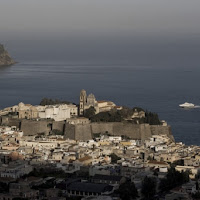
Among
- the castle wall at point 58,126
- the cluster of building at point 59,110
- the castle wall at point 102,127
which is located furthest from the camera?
the cluster of building at point 59,110

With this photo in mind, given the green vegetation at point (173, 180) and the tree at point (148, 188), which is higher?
the green vegetation at point (173, 180)

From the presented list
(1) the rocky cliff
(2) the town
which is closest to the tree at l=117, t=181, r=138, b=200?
(2) the town

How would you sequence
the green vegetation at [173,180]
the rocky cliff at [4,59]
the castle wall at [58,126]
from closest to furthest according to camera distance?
the green vegetation at [173,180] < the castle wall at [58,126] < the rocky cliff at [4,59]

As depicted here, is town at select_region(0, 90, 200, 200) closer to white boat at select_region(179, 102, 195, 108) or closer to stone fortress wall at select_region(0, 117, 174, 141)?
stone fortress wall at select_region(0, 117, 174, 141)

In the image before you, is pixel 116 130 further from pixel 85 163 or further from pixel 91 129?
pixel 85 163

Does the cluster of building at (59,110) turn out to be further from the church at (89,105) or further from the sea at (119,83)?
the sea at (119,83)

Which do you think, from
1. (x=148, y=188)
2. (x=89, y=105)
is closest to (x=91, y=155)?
(x=148, y=188)

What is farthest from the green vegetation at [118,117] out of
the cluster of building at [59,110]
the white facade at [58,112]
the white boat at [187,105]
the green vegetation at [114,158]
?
the white boat at [187,105]
